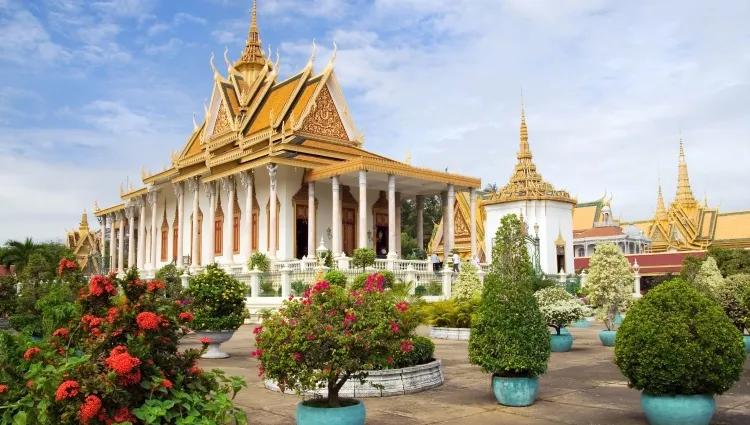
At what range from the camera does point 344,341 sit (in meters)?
5.74

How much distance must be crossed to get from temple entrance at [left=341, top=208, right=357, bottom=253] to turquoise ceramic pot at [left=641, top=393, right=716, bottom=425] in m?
23.6

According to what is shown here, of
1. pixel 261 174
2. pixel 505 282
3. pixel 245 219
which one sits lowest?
pixel 505 282

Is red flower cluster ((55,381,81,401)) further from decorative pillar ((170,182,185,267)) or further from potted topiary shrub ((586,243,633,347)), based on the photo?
decorative pillar ((170,182,185,267))

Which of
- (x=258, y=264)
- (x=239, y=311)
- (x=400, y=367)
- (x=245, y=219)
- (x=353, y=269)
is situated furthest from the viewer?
(x=245, y=219)

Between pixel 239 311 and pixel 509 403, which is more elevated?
pixel 239 311

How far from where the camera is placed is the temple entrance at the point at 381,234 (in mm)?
30775

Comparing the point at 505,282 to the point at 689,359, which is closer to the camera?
the point at 689,359

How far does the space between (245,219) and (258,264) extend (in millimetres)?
4255

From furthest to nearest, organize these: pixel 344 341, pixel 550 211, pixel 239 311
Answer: pixel 550 211 → pixel 239 311 → pixel 344 341

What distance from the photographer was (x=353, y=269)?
21.4m

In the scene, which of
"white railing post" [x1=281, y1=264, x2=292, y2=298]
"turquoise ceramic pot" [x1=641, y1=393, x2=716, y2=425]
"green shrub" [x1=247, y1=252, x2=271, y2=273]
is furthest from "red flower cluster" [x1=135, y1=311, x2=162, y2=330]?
"green shrub" [x1=247, y1=252, x2=271, y2=273]

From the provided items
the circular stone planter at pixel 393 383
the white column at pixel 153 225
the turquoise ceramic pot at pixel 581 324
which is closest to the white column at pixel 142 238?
the white column at pixel 153 225

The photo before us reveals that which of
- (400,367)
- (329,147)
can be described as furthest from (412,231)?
(400,367)

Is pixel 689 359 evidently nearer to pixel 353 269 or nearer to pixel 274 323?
pixel 274 323
